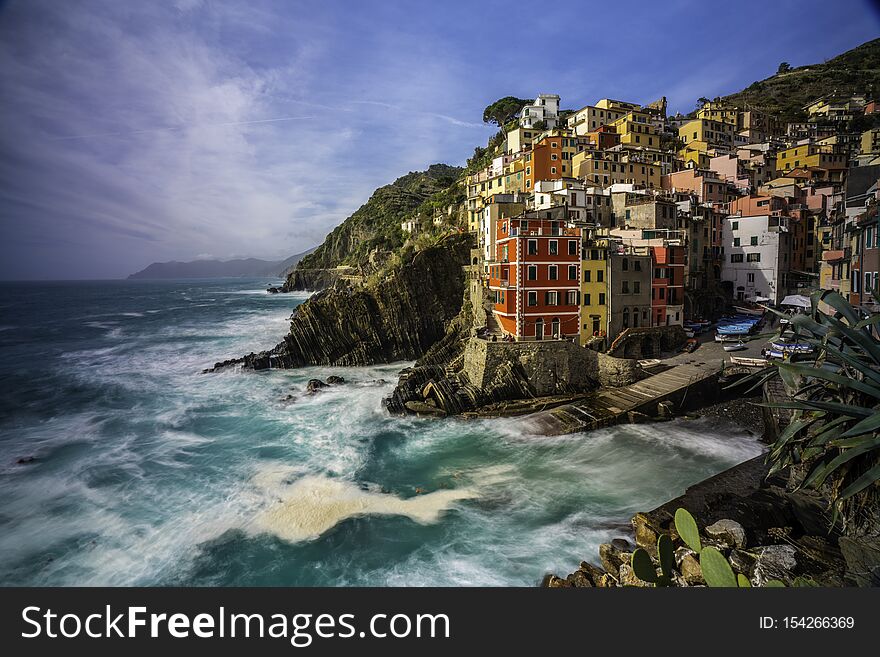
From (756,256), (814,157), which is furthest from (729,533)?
(814,157)

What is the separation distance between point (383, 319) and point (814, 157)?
201ft

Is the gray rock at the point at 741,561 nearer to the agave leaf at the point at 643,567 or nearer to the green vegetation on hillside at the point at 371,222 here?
the agave leaf at the point at 643,567

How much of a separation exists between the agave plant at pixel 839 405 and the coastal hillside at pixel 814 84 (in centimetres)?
10998

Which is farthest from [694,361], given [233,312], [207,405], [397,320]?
[233,312]

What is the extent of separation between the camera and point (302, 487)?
18.4 metres

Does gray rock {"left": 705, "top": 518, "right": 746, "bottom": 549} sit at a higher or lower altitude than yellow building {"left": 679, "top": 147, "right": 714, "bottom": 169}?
lower

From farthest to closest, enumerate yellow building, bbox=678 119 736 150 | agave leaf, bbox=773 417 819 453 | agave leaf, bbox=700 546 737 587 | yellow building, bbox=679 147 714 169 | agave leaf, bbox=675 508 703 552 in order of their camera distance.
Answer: yellow building, bbox=678 119 736 150 → yellow building, bbox=679 147 714 169 → agave leaf, bbox=773 417 819 453 → agave leaf, bbox=675 508 703 552 → agave leaf, bbox=700 546 737 587

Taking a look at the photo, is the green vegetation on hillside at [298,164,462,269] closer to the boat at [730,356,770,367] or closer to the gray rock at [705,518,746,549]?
the boat at [730,356,770,367]

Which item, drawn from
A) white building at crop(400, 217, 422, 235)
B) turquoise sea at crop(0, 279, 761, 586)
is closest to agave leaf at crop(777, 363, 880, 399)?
turquoise sea at crop(0, 279, 761, 586)

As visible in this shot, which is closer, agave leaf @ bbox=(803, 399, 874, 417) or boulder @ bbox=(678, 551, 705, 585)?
agave leaf @ bbox=(803, 399, 874, 417)

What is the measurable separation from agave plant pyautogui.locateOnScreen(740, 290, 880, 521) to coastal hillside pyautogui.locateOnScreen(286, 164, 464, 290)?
6932 centimetres

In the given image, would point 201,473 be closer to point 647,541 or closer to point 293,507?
point 293,507

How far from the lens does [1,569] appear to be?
1387 cm

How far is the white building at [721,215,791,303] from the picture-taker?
3950 cm
